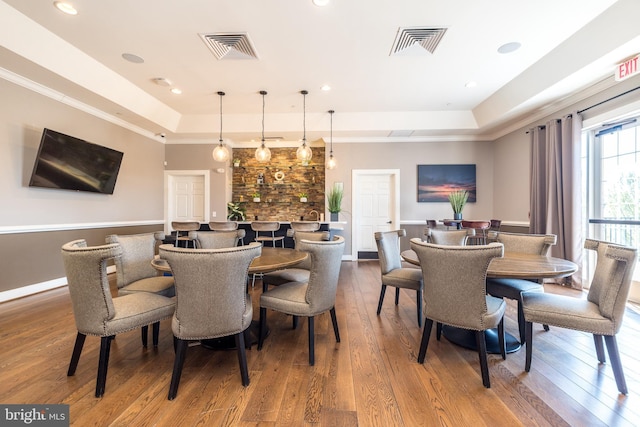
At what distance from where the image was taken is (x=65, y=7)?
2.54m

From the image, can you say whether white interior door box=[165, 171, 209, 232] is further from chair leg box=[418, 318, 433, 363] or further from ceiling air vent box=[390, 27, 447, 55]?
chair leg box=[418, 318, 433, 363]

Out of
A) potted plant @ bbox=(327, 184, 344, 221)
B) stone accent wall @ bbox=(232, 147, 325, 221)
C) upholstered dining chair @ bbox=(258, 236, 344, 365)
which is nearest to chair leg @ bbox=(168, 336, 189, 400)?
upholstered dining chair @ bbox=(258, 236, 344, 365)

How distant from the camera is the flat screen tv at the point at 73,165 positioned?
3508 millimetres

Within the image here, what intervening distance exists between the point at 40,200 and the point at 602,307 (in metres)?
5.92

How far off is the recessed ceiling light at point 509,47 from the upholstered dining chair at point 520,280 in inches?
85.2

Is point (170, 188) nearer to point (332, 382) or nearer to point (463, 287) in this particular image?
point (332, 382)

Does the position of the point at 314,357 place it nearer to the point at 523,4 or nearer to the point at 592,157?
the point at 523,4

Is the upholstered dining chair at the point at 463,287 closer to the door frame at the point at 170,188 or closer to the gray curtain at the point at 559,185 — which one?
the gray curtain at the point at 559,185

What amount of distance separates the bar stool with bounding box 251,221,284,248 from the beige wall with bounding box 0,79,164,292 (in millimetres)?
2595

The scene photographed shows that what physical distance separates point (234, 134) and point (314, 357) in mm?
4755

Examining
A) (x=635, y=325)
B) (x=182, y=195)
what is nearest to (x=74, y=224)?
(x=182, y=195)

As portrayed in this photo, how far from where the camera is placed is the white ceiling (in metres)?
2.55

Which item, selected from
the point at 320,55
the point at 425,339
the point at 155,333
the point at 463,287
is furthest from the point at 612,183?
the point at 155,333

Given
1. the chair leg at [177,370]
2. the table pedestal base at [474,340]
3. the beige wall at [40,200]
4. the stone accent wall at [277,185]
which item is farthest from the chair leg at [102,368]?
the stone accent wall at [277,185]
